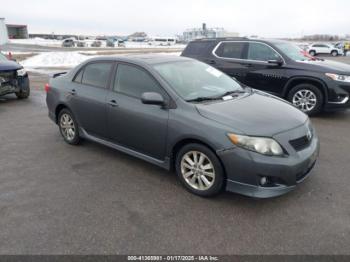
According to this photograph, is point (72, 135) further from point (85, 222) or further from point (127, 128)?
point (85, 222)

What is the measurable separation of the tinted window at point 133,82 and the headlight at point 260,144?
47.0 inches

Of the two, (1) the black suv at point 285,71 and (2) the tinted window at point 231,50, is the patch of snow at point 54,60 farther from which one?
(1) the black suv at point 285,71

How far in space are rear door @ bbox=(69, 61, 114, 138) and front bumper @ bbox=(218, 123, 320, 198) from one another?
211 cm

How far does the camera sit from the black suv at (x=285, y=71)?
664cm

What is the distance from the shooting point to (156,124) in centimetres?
377

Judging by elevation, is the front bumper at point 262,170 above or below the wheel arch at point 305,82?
below

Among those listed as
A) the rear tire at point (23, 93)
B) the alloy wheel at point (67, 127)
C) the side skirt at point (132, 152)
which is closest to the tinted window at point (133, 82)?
the side skirt at point (132, 152)

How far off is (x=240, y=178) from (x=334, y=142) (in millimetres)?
3022

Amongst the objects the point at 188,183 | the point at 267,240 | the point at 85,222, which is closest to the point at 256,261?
the point at 267,240

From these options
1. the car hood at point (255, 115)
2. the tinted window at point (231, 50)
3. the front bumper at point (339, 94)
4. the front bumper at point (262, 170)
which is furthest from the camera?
the tinted window at point (231, 50)

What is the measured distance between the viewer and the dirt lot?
2.76 meters

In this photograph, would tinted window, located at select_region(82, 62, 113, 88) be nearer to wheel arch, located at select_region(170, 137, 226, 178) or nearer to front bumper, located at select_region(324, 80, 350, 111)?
wheel arch, located at select_region(170, 137, 226, 178)

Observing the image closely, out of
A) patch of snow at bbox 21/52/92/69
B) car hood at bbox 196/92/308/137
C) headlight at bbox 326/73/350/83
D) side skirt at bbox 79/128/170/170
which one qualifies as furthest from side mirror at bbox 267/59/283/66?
patch of snow at bbox 21/52/92/69

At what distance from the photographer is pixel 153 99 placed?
11.9ft
